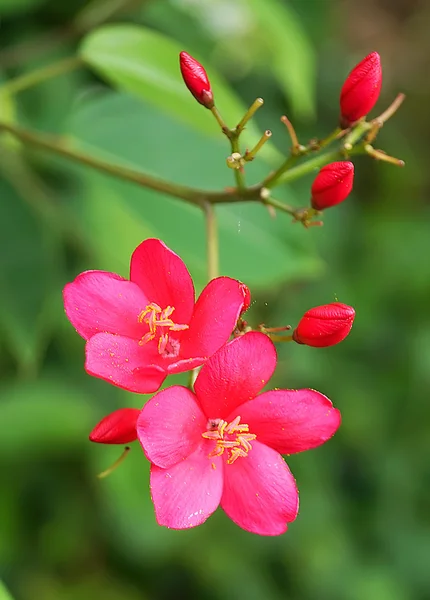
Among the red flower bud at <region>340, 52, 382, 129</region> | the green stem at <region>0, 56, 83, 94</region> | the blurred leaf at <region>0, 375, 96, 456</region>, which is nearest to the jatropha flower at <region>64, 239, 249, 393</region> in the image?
the red flower bud at <region>340, 52, 382, 129</region>

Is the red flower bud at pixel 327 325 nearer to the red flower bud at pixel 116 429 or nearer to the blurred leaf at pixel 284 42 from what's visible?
the red flower bud at pixel 116 429

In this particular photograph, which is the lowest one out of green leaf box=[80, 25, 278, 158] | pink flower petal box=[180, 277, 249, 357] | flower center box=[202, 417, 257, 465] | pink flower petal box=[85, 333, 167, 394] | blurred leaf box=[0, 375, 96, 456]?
blurred leaf box=[0, 375, 96, 456]

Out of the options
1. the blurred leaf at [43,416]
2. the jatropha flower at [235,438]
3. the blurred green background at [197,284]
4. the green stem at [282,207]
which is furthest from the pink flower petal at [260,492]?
the blurred leaf at [43,416]

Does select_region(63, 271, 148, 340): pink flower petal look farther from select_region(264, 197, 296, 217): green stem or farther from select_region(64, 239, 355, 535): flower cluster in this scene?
select_region(264, 197, 296, 217): green stem

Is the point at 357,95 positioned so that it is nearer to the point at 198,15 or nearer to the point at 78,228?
the point at 78,228

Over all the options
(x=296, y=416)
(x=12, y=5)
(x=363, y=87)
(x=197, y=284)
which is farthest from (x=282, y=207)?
(x=12, y=5)

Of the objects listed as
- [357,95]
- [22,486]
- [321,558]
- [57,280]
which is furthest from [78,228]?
[321,558]
